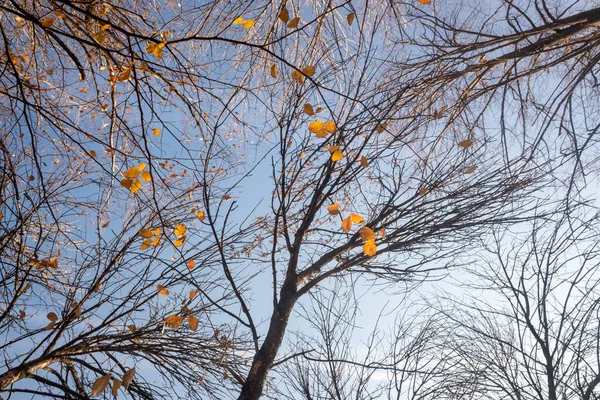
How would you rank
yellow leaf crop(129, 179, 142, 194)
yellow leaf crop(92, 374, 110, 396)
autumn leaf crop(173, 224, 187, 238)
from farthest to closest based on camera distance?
autumn leaf crop(173, 224, 187, 238) < yellow leaf crop(129, 179, 142, 194) < yellow leaf crop(92, 374, 110, 396)

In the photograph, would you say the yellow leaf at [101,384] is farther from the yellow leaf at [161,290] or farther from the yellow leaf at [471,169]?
the yellow leaf at [471,169]

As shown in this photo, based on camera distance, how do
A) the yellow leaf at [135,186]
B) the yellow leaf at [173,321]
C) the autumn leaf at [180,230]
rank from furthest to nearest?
1. the autumn leaf at [180,230]
2. the yellow leaf at [173,321]
3. the yellow leaf at [135,186]

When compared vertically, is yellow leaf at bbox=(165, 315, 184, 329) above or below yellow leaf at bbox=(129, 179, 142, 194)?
below

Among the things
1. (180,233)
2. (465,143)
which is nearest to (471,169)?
(465,143)

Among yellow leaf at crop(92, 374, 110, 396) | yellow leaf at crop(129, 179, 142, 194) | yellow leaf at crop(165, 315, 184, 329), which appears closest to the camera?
yellow leaf at crop(92, 374, 110, 396)

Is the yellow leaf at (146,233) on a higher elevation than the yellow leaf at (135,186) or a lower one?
higher

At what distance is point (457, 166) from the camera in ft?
11.8

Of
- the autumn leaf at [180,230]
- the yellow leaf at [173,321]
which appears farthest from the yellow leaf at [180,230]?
the yellow leaf at [173,321]

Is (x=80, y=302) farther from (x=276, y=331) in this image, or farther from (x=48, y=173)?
(x=276, y=331)

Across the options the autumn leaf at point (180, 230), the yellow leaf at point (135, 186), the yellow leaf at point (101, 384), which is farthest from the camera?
the autumn leaf at point (180, 230)

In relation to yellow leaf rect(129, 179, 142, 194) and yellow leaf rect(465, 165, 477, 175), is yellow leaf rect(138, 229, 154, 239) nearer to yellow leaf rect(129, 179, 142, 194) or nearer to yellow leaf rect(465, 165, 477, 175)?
yellow leaf rect(129, 179, 142, 194)

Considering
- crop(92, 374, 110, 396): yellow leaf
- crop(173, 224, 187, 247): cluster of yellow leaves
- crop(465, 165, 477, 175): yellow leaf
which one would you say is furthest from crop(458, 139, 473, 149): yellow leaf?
crop(92, 374, 110, 396): yellow leaf

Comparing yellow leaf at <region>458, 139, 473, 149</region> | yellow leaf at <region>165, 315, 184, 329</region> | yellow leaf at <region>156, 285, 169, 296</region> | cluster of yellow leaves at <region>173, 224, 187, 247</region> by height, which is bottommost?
yellow leaf at <region>165, 315, 184, 329</region>

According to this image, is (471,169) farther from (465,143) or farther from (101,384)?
(101,384)
